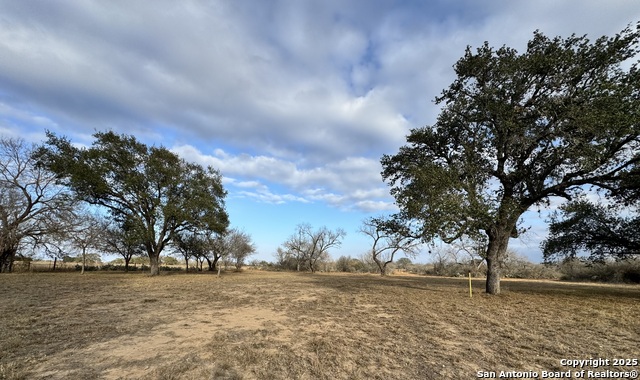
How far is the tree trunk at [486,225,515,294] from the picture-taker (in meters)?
11.6

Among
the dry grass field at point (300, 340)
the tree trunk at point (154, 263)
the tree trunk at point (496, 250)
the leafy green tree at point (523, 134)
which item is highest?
the leafy green tree at point (523, 134)

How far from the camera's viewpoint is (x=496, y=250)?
38.4 feet

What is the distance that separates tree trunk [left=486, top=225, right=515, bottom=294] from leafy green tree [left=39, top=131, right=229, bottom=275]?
2124 cm

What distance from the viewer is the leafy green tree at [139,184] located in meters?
22.1

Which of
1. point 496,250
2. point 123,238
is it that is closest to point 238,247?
point 123,238

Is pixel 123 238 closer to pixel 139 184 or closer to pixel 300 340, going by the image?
pixel 139 184

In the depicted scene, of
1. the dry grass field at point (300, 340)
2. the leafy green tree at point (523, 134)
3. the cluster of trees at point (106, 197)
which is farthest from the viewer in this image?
the cluster of trees at point (106, 197)

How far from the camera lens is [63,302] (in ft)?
30.9

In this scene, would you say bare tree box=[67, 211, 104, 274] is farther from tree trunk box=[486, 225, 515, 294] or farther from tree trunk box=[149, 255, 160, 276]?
tree trunk box=[486, 225, 515, 294]

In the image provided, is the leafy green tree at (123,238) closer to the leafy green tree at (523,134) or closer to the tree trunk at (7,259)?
the tree trunk at (7,259)

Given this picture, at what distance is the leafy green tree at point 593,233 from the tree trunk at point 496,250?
279 cm

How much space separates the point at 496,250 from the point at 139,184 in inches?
986

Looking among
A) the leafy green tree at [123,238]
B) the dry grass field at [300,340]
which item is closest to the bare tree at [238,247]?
the leafy green tree at [123,238]

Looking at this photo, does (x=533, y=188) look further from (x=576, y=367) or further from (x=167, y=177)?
(x=167, y=177)
